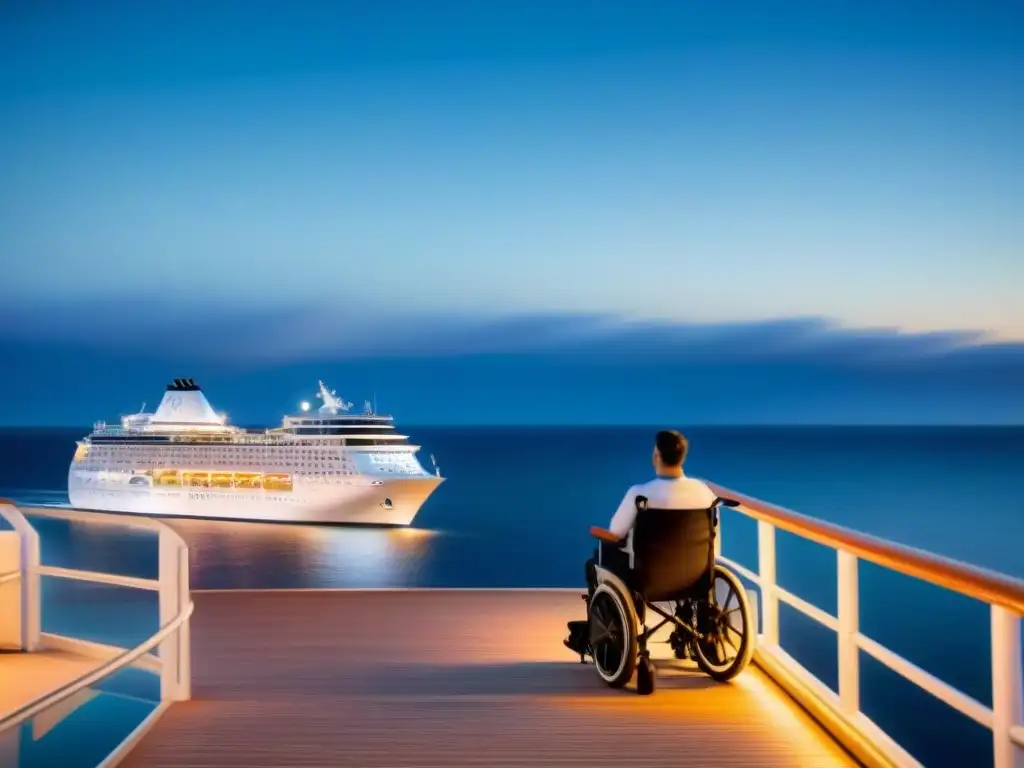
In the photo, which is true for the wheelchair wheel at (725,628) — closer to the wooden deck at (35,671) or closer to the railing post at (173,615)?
the railing post at (173,615)

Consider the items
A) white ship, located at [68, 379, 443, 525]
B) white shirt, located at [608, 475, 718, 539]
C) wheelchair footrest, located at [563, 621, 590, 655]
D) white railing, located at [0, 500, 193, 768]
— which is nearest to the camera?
white railing, located at [0, 500, 193, 768]

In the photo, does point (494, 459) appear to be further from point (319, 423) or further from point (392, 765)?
point (392, 765)

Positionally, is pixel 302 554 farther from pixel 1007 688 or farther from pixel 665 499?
pixel 1007 688

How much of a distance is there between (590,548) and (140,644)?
36.2m

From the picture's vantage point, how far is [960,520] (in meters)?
45.8

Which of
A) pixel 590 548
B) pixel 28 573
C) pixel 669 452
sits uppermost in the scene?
pixel 669 452

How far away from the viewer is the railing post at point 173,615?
3568mm

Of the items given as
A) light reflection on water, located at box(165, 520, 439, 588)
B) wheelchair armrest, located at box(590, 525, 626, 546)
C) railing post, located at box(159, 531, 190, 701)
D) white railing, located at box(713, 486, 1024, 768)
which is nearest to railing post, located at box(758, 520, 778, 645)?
white railing, located at box(713, 486, 1024, 768)

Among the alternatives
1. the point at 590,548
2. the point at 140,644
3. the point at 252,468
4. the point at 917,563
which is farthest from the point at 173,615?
the point at 252,468

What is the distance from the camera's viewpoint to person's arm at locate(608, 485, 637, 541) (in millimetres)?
3639

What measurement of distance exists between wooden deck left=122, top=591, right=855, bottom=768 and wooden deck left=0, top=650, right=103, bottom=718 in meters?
0.49

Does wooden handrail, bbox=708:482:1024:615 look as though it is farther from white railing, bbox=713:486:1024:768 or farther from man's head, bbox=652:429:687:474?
man's head, bbox=652:429:687:474

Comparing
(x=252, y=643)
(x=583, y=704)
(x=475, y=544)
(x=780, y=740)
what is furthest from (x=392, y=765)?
(x=475, y=544)

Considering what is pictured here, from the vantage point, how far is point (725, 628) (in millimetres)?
3885
